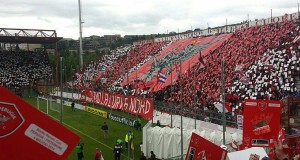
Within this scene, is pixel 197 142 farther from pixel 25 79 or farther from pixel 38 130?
pixel 25 79

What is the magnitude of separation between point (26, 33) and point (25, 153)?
6782cm

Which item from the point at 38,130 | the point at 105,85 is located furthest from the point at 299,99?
the point at 105,85

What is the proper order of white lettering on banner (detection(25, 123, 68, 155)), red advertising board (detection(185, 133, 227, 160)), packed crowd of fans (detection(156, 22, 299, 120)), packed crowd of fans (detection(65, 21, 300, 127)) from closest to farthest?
1. white lettering on banner (detection(25, 123, 68, 155))
2. red advertising board (detection(185, 133, 227, 160))
3. packed crowd of fans (detection(65, 21, 300, 127))
4. packed crowd of fans (detection(156, 22, 299, 120))

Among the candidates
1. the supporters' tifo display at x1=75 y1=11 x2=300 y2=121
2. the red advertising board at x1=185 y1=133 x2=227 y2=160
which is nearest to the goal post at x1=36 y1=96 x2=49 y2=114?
the supporters' tifo display at x1=75 y1=11 x2=300 y2=121

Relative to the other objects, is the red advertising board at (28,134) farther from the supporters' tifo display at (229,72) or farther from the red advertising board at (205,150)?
the supporters' tifo display at (229,72)

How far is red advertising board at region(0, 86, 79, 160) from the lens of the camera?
4.33 metres

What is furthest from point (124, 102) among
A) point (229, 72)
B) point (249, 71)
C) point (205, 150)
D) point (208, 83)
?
point (205, 150)

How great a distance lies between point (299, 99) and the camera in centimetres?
1397

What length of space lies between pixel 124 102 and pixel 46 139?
1297 inches

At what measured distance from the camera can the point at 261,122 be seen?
38.7ft

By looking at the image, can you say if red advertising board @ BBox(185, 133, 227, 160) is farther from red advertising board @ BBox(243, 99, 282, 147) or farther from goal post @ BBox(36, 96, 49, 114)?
goal post @ BBox(36, 96, 49, 114)

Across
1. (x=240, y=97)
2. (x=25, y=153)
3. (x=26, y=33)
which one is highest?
(x=26, y=33)

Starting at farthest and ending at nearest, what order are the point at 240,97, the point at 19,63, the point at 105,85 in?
the point at 19,63 → the point at 105,85 → the point at 240,97

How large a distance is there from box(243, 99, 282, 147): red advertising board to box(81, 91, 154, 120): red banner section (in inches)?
605
